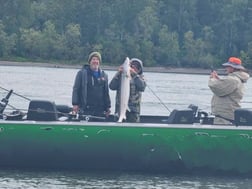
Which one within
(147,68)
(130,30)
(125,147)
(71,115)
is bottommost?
(147,68)

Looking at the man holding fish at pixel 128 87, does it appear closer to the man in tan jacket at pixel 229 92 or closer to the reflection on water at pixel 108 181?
the reflection on water at pixel 108 181

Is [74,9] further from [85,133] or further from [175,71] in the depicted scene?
[85,133]

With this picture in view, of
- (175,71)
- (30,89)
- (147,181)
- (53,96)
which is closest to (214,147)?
(147,181)

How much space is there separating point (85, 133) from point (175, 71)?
246 ft

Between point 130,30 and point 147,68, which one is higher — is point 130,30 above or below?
above

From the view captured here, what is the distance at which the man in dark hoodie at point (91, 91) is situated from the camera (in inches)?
603

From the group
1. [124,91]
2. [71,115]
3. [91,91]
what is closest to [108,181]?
[71,115]

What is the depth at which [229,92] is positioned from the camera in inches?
604

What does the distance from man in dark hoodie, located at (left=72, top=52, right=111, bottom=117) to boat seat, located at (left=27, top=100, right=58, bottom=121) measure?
1.85ft

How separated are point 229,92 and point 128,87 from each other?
4.95ft

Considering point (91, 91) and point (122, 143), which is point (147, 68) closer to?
point (91, 91)

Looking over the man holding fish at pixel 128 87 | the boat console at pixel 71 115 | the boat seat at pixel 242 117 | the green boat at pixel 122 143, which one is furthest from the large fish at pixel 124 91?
the boat seat at pixel 242 117

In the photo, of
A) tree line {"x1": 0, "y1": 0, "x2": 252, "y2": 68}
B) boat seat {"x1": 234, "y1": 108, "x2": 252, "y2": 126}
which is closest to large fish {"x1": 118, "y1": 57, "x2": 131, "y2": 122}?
boat seat {"x1": 234, "y1": 108, "x2": 252, "y2": 126}

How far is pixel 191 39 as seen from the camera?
102 meters
